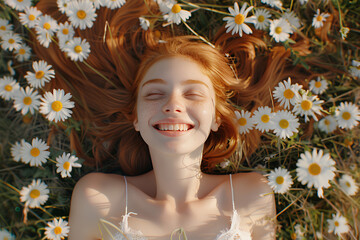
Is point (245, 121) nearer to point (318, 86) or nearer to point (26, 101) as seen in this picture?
point (318, 86)

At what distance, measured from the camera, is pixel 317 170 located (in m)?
1.91

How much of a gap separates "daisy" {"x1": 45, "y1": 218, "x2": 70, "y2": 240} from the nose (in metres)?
0.99

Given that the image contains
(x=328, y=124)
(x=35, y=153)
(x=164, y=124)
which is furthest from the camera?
(x=328, y=124)

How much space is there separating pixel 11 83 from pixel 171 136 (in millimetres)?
1193

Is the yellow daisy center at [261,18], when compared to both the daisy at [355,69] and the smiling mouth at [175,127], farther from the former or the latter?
the smiling mouth at [175,127]

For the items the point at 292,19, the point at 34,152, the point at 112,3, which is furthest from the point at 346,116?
the point at 34,152

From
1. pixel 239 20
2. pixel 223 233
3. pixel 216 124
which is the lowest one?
pixel 223 233

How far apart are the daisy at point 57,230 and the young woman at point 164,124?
7 cm

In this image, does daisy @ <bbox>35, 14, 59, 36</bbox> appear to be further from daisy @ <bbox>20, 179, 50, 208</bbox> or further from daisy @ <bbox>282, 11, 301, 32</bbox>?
daisy @ <bbox>282, 11, 301, 32</bbox>

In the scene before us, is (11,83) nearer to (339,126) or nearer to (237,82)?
(237,82)

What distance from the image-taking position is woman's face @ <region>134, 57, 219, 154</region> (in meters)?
1.98

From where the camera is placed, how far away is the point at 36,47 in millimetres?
2463

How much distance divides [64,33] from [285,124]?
62.2 inches

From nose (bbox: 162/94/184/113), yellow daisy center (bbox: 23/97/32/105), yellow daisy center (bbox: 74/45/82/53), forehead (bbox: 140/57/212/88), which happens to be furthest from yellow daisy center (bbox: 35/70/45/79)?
nose (bbox: 162/94/184/113)
